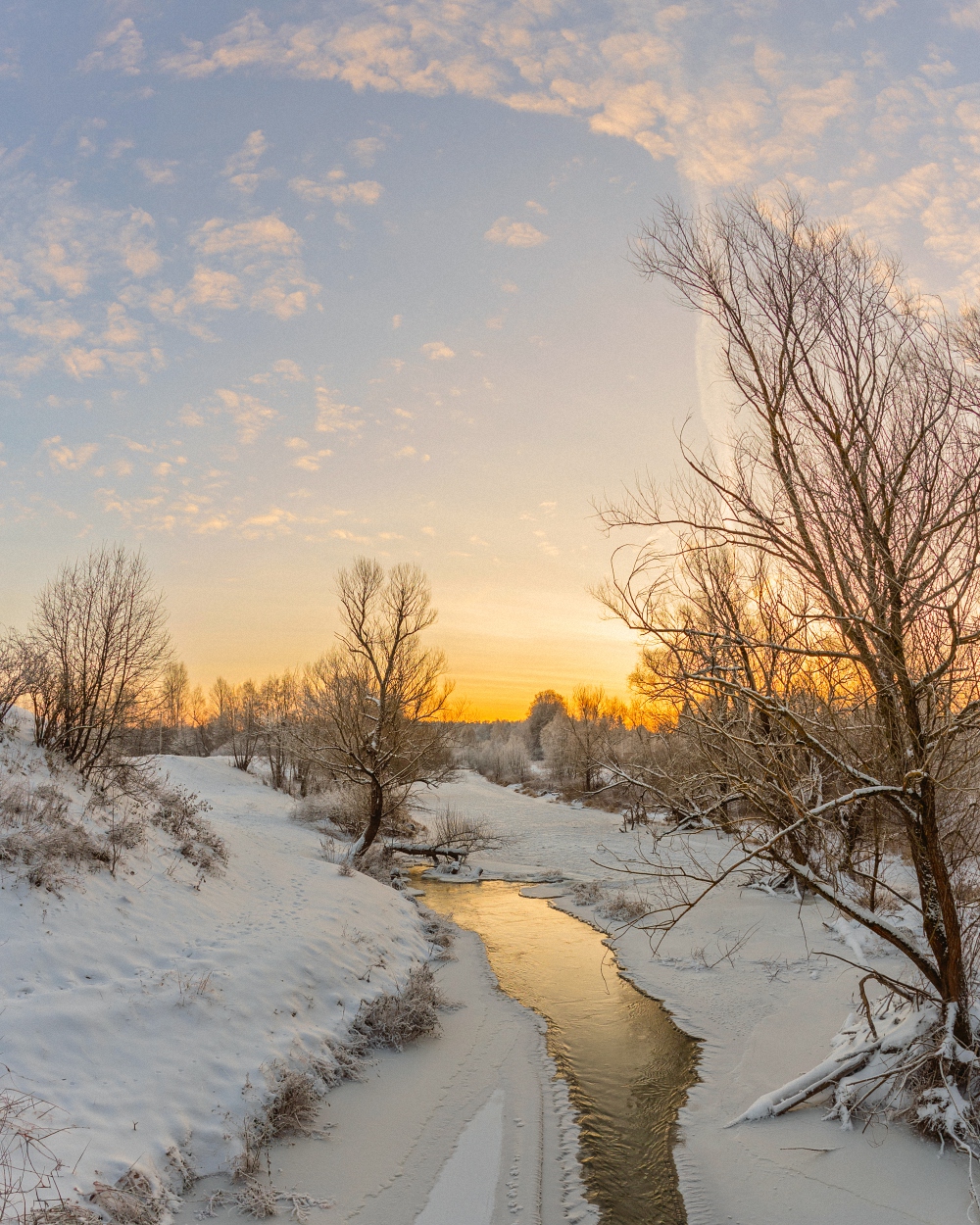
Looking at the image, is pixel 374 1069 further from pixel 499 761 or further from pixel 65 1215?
pixel 499 761

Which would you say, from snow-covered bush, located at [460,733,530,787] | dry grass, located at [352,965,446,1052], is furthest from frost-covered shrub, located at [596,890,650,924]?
snow-covered bush, located at [460,733,530,787]

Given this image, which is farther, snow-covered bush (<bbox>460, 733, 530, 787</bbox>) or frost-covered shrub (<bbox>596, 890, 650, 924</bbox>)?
snow-covered bush (<bbox>460, 733, 530, 787</bbox>)

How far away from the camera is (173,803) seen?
13383 mm

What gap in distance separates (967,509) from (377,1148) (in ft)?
23.5

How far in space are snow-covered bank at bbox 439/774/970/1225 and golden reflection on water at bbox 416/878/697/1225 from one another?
0.26 m

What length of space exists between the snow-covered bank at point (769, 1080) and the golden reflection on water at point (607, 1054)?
260 millimetres

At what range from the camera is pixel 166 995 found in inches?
268

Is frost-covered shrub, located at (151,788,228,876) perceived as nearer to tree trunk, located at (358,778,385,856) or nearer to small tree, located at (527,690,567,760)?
tree trunk, located at (358,778,385,856)

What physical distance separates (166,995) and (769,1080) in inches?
252

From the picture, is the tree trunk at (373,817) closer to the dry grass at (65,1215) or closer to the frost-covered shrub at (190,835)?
the frost-covered shrub at (190,835)

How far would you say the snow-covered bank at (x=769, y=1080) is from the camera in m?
4.76

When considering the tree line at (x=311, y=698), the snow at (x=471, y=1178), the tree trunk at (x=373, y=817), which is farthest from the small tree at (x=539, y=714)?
the snow at (x=471, y=1178)

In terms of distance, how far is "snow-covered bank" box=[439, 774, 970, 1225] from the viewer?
4758 mm

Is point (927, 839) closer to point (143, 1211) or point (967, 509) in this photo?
point (967, 509)
